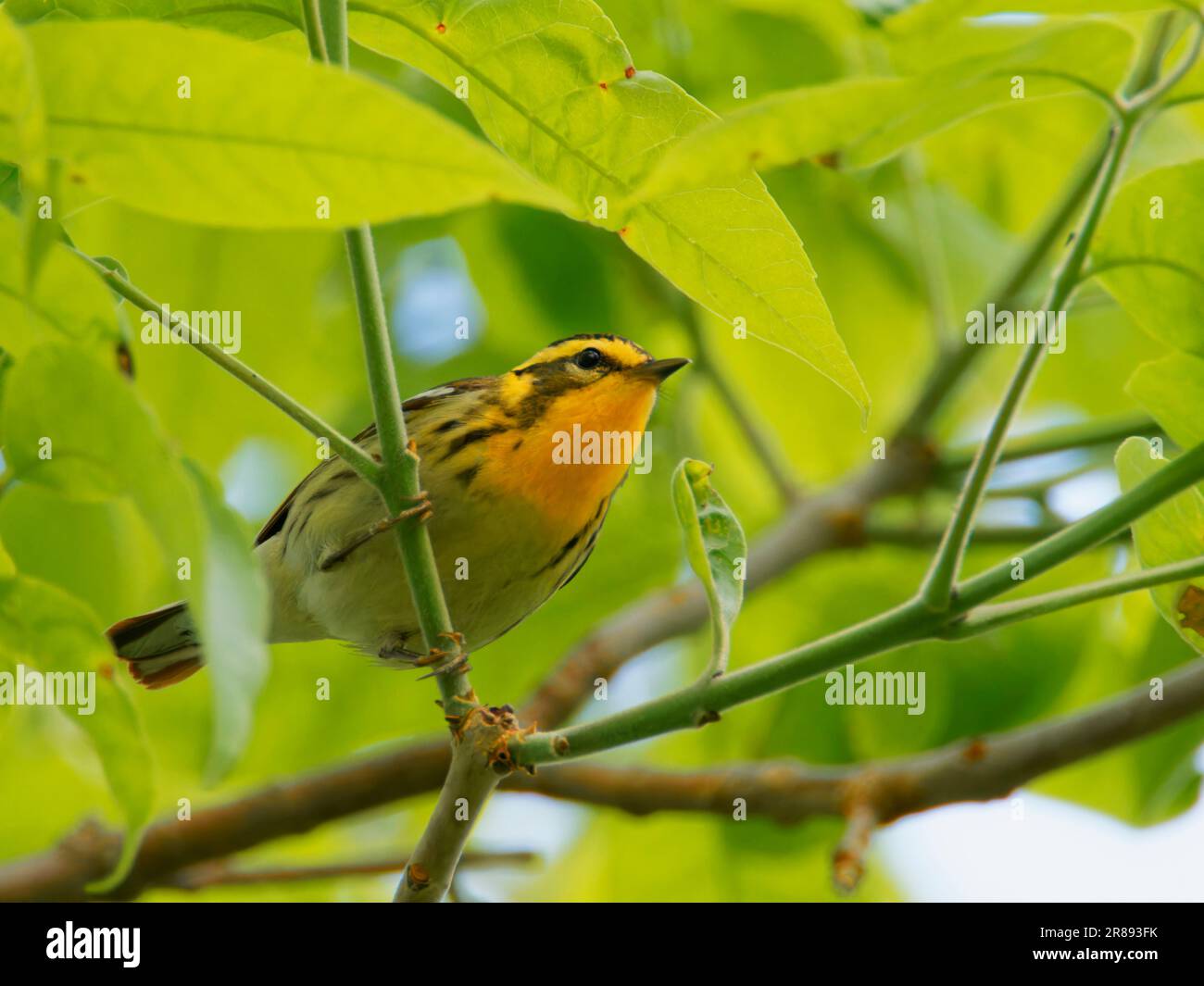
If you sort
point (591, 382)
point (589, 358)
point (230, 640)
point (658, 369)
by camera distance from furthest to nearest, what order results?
point (589, 358) < point (591, 382) < point (658, 369) < point (230, 640)

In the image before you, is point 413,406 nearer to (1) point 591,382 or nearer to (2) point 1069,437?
(1) point 591,382

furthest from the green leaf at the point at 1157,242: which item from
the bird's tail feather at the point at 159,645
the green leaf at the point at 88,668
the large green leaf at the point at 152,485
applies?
the bird's tail feather at the point at 159,645

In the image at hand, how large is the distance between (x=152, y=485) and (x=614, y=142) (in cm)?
81

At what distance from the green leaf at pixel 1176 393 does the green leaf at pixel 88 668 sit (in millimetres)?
1288

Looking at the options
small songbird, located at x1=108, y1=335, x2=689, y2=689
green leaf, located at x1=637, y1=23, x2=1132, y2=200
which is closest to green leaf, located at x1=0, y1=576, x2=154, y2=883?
→ green leaf, located at x1=637, y1=23, x2=1132, y2=200

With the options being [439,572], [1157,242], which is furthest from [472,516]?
[1157,242]

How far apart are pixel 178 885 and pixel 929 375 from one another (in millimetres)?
2415

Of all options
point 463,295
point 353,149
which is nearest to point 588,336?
point 463,295

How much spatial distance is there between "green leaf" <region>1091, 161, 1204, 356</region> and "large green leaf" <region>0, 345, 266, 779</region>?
3.32 ft

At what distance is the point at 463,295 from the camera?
4.20 metres

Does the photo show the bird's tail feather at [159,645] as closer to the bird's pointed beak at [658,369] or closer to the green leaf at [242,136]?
the bird's pointed beak at [658,369]

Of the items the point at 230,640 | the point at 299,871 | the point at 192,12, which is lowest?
the point at 299,871

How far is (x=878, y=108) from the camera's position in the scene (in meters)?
1.29
